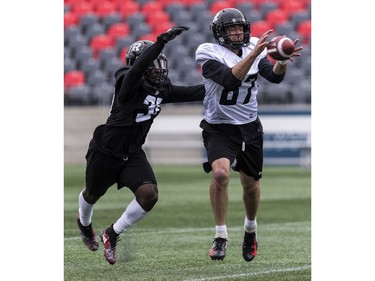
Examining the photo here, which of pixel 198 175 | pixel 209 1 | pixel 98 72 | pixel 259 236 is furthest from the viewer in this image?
pixel 209 1

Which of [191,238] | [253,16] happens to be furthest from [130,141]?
[253,16]

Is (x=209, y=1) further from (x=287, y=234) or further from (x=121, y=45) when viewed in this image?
(x=287, y=234)

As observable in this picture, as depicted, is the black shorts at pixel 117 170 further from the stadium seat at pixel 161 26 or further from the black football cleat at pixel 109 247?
the stadium seat at pixel 161 26

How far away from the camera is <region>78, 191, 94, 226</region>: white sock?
7953 millimetres

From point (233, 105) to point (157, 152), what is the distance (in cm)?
1528

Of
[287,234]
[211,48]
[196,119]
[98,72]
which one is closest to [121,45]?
[98,72]

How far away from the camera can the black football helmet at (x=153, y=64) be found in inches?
283

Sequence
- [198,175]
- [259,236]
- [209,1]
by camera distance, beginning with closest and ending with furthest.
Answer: [259,236]
[198,175]
[209,1]

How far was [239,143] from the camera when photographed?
25.9 ft

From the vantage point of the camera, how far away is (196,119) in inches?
893

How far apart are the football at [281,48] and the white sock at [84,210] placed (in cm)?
205

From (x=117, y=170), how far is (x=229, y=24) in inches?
56.3

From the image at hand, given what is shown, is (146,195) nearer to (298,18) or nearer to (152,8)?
(298,18)

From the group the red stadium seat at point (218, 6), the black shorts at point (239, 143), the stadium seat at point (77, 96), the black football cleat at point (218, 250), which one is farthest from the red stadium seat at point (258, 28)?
the black football cleat at point (218, 250)
